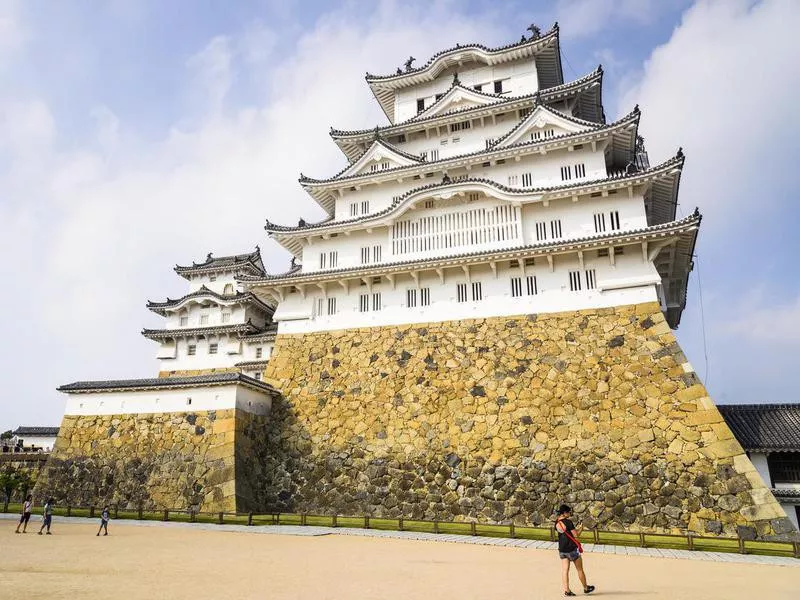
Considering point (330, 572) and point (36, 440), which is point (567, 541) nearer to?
point (330, 572)

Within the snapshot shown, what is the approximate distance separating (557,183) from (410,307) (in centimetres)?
860

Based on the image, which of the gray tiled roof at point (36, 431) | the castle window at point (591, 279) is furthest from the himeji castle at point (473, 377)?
the gray tiled roof at point (36, 431)

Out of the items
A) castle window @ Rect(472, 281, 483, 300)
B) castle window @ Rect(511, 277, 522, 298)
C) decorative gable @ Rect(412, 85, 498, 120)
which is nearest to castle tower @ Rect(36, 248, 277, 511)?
castle window @ Rect(472, 281, 483, 300)

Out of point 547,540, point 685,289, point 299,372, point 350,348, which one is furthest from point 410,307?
point 685,289

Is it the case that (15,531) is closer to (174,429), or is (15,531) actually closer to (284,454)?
(174,429)

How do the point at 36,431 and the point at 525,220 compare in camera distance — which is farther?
the point at 36,431

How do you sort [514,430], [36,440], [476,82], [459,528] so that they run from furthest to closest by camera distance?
[36,440]
[476,82]
[514,430]
[459,528]

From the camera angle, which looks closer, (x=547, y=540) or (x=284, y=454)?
(x=547, y=540)

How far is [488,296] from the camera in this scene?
20.8 metres

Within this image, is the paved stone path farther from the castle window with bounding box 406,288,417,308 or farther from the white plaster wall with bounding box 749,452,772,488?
the castle window with bounding box 406,288,417,308

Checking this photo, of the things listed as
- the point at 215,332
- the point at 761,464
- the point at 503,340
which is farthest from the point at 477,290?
the point at 215,332

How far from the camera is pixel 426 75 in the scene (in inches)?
1152

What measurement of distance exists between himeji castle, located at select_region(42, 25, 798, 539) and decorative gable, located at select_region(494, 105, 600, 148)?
82 mm

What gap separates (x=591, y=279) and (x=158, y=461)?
18.1 meters
